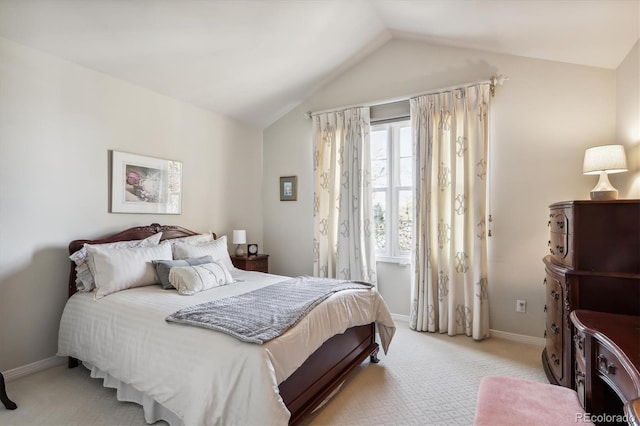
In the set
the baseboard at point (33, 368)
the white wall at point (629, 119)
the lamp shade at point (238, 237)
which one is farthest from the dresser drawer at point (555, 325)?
the baseboard at point (33, 368)

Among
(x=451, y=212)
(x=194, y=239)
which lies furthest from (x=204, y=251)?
(x=451, y=212)

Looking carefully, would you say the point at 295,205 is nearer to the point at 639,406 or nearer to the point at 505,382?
the point at 505,382

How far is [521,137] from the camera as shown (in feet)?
10.3

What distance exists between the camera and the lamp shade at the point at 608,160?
2314mm

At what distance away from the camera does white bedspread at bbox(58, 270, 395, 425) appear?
1476 mm

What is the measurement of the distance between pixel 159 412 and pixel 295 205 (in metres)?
3.02

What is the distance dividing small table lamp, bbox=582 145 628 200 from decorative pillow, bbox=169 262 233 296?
9.98 feet

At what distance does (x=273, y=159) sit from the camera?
4738 mm

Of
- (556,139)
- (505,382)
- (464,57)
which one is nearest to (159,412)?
(505,382)

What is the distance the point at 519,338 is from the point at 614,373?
2160mm

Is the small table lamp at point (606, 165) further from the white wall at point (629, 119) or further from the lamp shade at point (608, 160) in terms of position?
the white wall at point (629, 119)

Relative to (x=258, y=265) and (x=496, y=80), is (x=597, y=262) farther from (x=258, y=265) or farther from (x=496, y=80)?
(x=258, y=265)

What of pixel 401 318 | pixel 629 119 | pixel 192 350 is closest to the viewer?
pixel 192 350

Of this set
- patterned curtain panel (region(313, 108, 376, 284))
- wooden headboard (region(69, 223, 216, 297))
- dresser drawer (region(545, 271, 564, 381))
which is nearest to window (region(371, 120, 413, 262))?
patterned curtain panel (region(313, 108, 376, 284))
